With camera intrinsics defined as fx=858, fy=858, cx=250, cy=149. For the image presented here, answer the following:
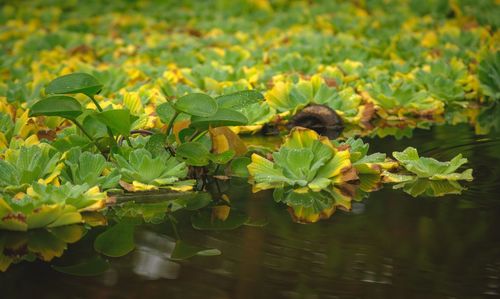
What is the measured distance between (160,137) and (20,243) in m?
0.50

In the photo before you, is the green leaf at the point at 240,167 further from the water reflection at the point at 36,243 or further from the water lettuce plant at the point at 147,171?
the water reflection at the point at 36,243

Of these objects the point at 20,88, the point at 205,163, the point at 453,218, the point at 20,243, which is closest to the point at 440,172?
the point at 453,218

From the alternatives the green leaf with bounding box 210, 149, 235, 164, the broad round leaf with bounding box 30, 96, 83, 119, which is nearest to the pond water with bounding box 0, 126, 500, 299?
the green leaf with bounding box 210, 149, 235, 164

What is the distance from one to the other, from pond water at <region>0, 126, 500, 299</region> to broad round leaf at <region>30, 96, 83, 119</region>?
325 millimetres

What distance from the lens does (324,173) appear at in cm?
203

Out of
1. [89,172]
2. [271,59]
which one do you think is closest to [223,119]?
[89,172]

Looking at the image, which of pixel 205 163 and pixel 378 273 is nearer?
pixel 378 273

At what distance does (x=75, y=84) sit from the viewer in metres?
1.97

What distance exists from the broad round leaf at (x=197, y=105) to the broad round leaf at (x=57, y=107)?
237 mm

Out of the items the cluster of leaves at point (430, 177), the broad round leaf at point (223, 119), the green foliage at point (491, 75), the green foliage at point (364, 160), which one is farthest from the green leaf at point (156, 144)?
the green foliage at point (491, 75)

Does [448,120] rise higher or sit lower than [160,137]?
lower

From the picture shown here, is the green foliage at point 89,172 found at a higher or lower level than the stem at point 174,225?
higher

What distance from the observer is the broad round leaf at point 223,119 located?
6.47ft

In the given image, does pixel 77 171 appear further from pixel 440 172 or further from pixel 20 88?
pixel 20 88
